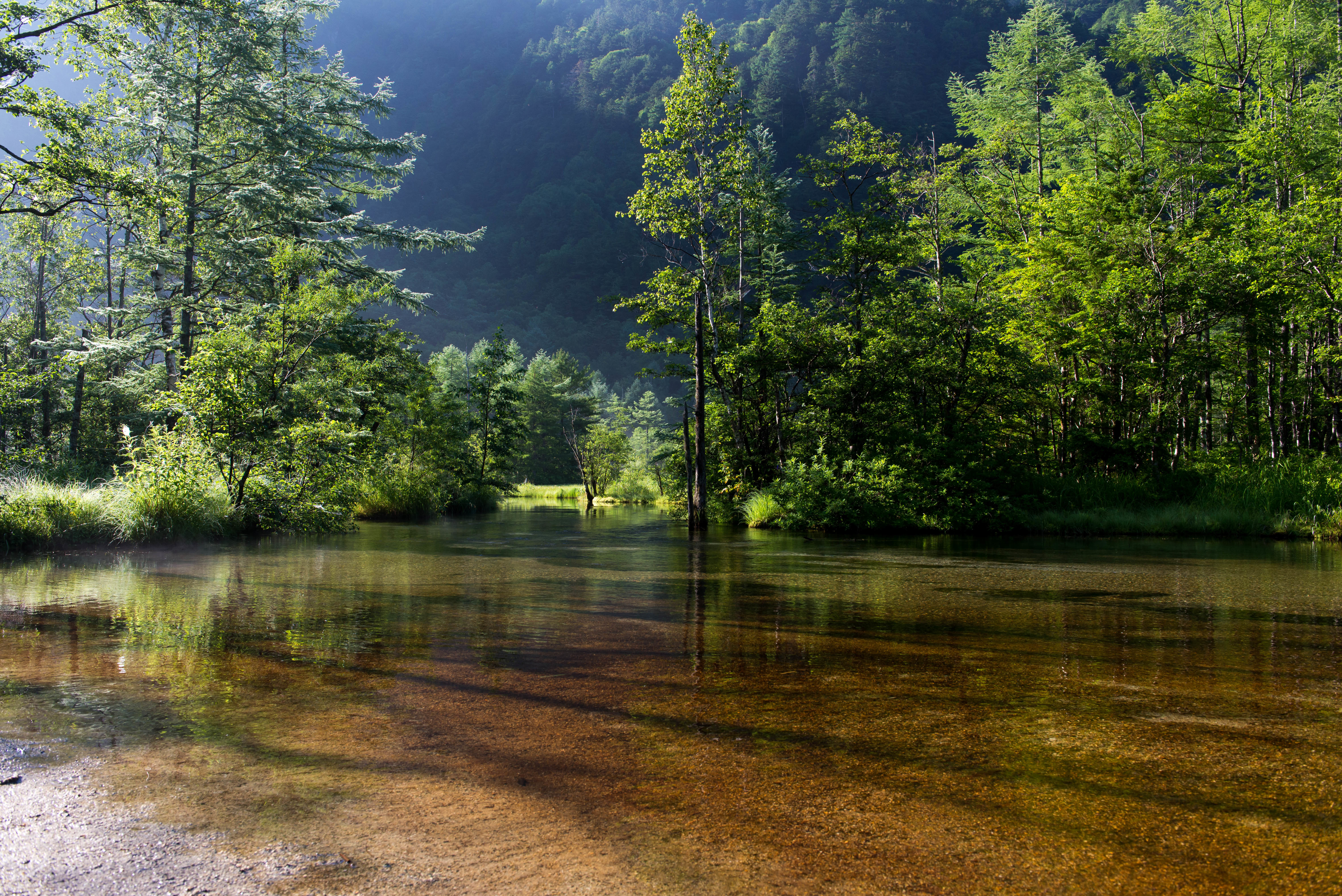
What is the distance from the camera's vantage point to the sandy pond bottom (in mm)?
1899

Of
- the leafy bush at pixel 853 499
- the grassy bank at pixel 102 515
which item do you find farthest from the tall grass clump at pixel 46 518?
the leafy bush at pixel 853 499

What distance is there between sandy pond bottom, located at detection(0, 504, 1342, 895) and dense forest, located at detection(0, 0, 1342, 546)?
28.7 feet

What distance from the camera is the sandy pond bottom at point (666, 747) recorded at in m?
1.90

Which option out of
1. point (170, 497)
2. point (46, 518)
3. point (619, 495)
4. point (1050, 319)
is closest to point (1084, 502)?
point (1050, 319)

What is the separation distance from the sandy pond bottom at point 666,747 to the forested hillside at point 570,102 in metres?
83.8

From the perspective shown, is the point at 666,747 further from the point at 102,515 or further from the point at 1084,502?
the point at 1084,502

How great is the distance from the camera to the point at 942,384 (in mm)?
18422

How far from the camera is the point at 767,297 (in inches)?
937

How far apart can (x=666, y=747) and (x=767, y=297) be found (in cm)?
2210

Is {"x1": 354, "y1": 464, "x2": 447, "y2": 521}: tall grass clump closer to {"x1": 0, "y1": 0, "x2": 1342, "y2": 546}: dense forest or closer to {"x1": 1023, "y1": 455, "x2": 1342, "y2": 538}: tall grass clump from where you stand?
{"x1": 0, "y1": 0, "x2": 1342, "y2": 546}: dense forest

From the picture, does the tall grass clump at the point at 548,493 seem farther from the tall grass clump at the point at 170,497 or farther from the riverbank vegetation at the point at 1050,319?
the tall grass clump at the point at 170,497

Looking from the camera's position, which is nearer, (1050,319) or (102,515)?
(102,515)

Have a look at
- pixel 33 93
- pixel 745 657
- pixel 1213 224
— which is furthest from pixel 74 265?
pixel 1213 224

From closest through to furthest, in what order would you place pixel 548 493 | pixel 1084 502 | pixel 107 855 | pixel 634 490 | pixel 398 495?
1. pixel 107 855
2. pixel 1084 502
3. pixel 398 495
4. pixel 634 490
5. pixel 548 493
